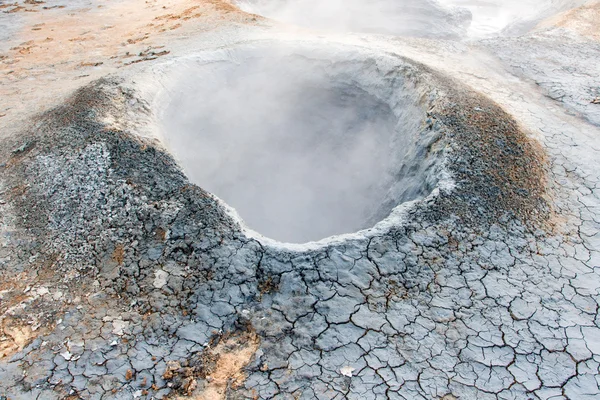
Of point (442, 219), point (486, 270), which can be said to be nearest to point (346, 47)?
point (442, 219)

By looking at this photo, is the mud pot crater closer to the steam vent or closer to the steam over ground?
the steam vent

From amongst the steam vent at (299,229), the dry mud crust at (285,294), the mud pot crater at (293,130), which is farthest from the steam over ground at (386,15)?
the dry mud crust at (285,294)

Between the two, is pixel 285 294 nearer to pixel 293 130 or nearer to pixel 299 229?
pixel 299 229

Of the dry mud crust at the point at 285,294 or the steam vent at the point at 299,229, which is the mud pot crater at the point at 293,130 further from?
the dry mud crust at the point at 285,294

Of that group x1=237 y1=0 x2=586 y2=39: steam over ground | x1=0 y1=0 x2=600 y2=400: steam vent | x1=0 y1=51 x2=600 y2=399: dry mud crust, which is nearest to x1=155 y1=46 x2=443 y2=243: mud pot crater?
x1=0 y1=0 x2=600 y2=400: steam vent

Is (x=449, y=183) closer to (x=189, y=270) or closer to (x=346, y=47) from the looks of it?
(x=189, y=270)

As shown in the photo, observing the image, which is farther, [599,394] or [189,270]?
[189,270]
